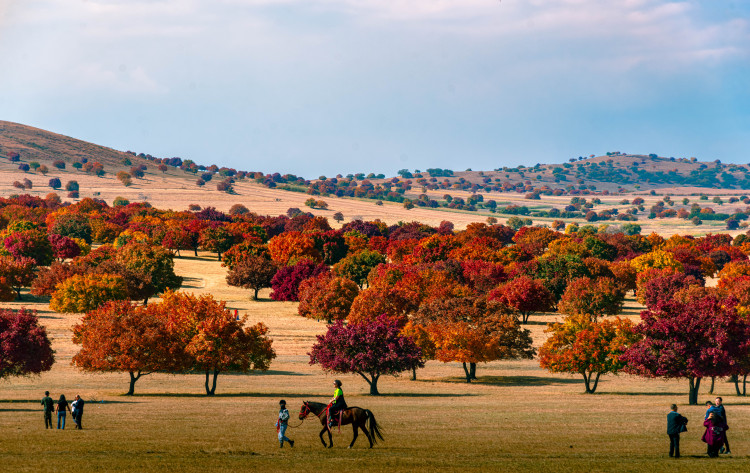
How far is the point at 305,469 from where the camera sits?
29.2 m

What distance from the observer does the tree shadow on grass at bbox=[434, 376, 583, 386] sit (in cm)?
7706

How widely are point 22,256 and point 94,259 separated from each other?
56.2ft

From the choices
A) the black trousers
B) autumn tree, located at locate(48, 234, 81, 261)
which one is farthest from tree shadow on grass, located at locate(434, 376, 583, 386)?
autumn tree, located at locate(48, 234, 81, 261)

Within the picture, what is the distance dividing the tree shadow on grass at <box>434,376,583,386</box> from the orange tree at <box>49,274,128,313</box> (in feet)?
187

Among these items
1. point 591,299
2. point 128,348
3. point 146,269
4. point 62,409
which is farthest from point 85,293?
point 591,299

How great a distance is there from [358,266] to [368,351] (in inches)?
3374

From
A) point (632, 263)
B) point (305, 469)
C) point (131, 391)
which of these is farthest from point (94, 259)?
point (305, 469)

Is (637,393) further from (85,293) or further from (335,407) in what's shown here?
(85,293)

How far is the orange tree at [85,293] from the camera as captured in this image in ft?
365

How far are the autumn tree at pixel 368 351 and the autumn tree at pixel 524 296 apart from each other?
52.0 meters

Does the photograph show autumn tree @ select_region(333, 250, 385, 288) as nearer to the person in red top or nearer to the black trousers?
the black trousers

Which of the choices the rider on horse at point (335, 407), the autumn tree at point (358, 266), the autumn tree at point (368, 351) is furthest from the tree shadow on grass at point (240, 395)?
the autumn tree at point (358, 266)

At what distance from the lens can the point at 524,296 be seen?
396 ft

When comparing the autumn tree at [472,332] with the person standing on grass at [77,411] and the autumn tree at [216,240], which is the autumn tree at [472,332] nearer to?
the person standing on grass at [77,411]
